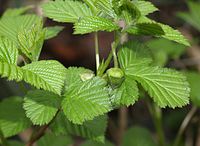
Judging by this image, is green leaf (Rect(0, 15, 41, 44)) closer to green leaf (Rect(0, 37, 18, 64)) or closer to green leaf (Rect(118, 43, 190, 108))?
green leaf (Rect(0, 37, 18, 64))

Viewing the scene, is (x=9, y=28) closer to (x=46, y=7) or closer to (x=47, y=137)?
(x=46, y=7)

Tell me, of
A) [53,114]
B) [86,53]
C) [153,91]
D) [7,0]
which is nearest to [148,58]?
[153,91]

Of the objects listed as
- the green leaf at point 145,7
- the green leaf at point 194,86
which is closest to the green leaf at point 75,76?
the green leaf at point 145,7

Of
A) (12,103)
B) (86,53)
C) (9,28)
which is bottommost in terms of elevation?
(86,53)

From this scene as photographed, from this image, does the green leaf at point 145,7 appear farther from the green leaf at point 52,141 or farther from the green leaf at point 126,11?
the green leaf at point 52,141

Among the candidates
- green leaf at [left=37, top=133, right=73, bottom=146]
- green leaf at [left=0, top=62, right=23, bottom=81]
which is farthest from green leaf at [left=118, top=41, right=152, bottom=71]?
green leaf at [left=37, top=133, right=73, bottom=146]

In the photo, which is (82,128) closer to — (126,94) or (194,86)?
(126,94)

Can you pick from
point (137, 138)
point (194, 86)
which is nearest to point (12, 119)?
point (137, 138)
